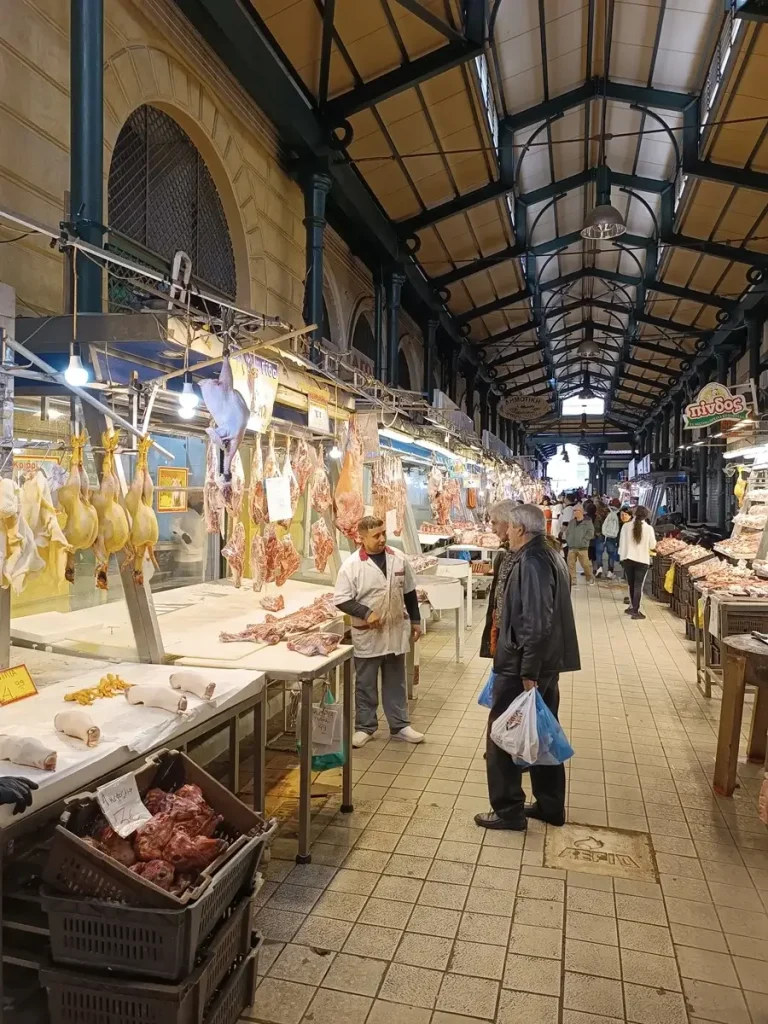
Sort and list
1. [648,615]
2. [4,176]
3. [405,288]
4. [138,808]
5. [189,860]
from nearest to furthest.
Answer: [189,860] → [138,808] → [4,176] → [648,615] → [405,288]

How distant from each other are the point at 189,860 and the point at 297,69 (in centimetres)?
774

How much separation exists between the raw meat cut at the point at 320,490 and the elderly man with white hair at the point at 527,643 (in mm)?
1843

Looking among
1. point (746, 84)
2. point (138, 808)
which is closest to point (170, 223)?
point (138, 808)

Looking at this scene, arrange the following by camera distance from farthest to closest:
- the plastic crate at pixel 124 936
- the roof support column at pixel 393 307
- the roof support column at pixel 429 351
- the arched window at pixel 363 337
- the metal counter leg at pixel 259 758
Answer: the roof support column at pixel 429 351 < the arched window at pixel 363 337 < the roof support column at pixel 393 307 < the metal counter leg at pixel 259 758 < the plastic crate at pixel 124 936

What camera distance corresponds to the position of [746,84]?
26.6 feet

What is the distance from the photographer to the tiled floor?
111 inches

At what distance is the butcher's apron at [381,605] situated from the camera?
5.36 m

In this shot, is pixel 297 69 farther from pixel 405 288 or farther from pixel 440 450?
pixel 405 288

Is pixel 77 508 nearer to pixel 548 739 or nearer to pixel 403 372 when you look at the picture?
pixel 548 739

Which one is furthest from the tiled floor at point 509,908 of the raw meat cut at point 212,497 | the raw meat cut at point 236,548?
the raw meat cut at point 212,497

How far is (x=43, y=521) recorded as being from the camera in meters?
2.93

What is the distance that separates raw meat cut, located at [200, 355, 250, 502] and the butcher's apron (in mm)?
1803

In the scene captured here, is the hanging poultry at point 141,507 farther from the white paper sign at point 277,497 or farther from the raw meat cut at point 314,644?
the white paper sign at point 277,497

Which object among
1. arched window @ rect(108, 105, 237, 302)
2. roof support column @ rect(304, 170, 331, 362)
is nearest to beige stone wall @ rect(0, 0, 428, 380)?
arched window @ rect(108, 105, 237, 302)
